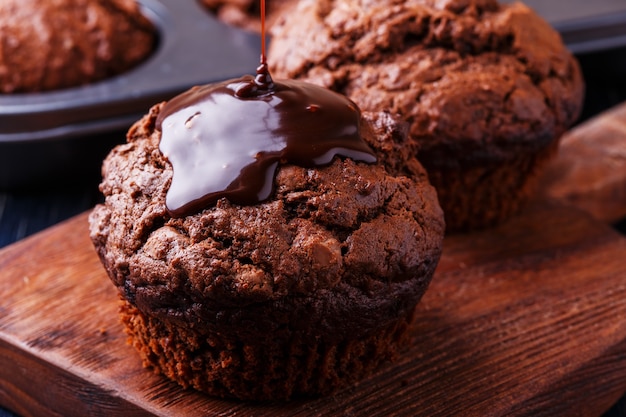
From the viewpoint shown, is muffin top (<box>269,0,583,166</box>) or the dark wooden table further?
the dark wooden table

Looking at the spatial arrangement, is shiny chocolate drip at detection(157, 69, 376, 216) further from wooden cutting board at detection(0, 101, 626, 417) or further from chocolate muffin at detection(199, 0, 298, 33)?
chocolate muffin at detection(199, 0, 298, 33)

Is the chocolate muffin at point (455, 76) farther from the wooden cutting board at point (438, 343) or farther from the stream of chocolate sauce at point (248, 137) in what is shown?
the stream of chocolate sauce at point (248, 137)

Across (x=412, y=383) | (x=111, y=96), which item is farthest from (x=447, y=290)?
(x=111, y=96)

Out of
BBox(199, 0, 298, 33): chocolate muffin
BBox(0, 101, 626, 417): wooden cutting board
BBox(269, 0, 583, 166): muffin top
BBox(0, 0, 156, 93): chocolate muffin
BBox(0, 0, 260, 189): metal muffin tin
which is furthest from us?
BBox(199, 0, 298, 33): chocolate muffin

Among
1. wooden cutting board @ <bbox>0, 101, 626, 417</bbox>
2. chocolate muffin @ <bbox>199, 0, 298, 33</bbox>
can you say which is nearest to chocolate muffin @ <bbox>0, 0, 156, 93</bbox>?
chocolate muffin @ <bbox>199, 0, 298, 33</bbox>

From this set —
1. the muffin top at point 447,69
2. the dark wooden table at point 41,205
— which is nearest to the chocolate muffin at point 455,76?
the muffin top at point 447,69

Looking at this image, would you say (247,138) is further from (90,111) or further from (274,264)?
(90,111)

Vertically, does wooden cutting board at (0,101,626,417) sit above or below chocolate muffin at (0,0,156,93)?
below
